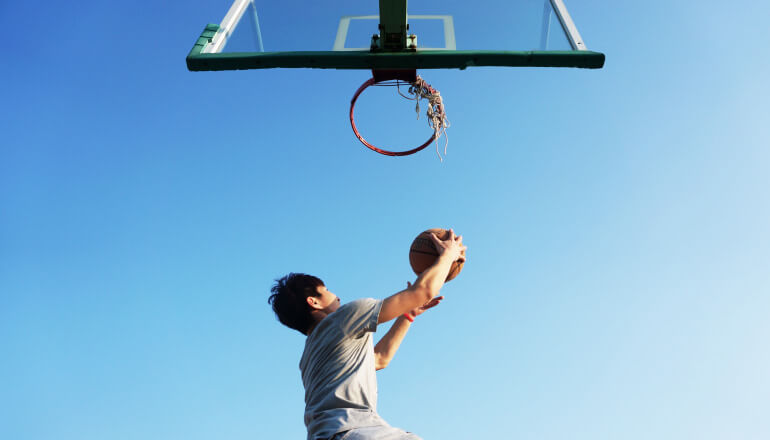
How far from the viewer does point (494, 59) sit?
4574 mm

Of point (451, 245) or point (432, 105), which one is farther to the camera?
point (432, 105)

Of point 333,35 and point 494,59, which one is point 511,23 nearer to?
point 494,59

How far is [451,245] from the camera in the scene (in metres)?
3.26

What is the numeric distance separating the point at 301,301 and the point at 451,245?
939 mm

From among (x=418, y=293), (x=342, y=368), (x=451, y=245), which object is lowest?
(x=342, y=368)

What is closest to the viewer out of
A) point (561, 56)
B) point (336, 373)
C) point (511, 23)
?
point (336, 373)

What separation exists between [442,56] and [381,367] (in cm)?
257

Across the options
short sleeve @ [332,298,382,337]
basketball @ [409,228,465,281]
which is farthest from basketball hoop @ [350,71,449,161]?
short sleeve @ [332,298,382,337]

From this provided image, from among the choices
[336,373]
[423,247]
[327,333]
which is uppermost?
[423,247]

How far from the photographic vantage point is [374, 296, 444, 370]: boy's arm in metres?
3.61

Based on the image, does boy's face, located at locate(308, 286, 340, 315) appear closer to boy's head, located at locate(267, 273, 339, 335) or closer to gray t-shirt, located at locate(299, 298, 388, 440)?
boy's head, located at locate(267, 273, 339, 335)

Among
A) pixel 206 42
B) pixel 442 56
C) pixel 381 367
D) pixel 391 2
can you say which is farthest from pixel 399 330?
pixel 206 42

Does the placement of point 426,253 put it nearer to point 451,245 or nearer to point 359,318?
point 451,245

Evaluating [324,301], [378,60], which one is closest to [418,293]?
[324,301]
